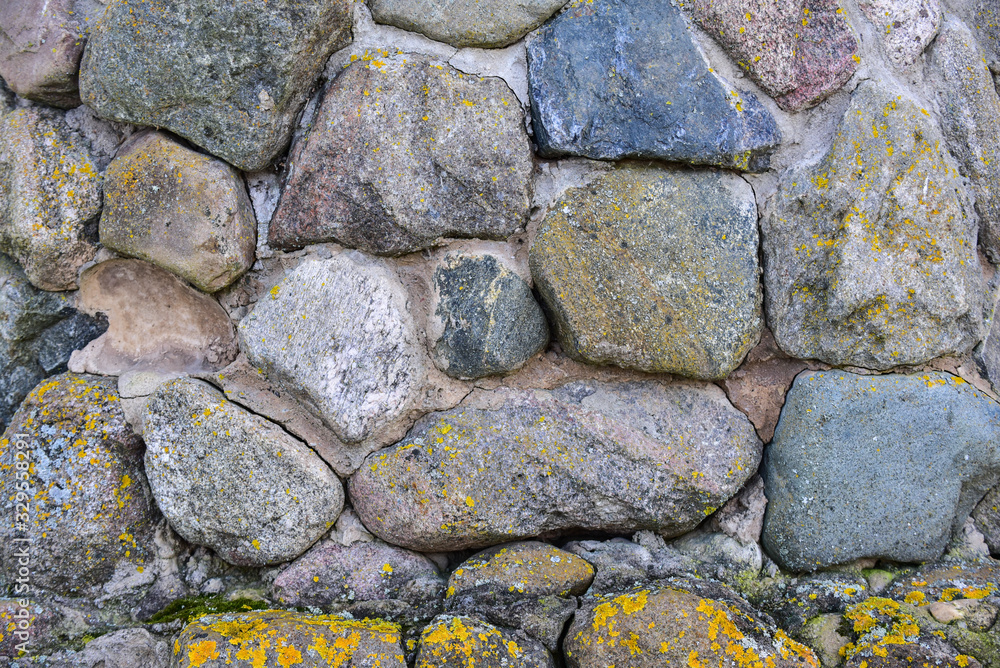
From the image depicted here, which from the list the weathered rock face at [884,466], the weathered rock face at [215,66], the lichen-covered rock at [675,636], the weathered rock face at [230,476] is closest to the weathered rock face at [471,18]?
the weathered rock face at [215,66]

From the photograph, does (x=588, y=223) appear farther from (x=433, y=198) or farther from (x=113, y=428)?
(x=113, y=428)

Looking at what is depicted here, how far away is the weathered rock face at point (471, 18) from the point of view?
73.7 inches

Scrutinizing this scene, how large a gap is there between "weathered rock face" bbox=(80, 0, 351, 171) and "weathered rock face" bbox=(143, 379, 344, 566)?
0.71 m

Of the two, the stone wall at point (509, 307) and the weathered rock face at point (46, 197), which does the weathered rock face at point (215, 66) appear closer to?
the stone wall at point (509, 307)

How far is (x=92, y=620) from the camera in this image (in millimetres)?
1832

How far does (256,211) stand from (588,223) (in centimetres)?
97

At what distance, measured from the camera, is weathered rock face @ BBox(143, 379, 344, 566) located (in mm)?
1823

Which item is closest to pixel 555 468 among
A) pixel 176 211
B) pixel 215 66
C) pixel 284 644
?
pixel 284 644

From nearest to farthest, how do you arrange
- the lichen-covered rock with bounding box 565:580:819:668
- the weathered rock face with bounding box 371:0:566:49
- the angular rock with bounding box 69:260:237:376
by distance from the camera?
the lichen-covered rock with bounding box 565:580:819:668, the weathered rock face with bounding box 371:0:566:49, the angular rock with bounding box 69:260:237:376

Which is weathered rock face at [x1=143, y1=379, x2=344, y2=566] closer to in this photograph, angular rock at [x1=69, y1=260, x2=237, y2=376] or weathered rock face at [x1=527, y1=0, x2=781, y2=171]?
Result: angular rock at [x1=69, y1=260, x2=237, y2=376]

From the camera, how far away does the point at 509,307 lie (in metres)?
1.89

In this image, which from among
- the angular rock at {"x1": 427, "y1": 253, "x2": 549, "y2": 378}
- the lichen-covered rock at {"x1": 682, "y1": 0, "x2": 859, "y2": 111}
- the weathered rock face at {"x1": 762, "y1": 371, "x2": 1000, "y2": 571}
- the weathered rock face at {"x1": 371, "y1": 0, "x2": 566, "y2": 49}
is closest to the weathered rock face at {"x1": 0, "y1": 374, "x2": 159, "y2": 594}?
the angular rock at {"x1": 427, "y1": 253, "x2": 549, "y2": 378}

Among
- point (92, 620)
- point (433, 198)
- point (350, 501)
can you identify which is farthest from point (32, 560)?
point (433, 198)

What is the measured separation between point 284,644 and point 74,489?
0.76 m
